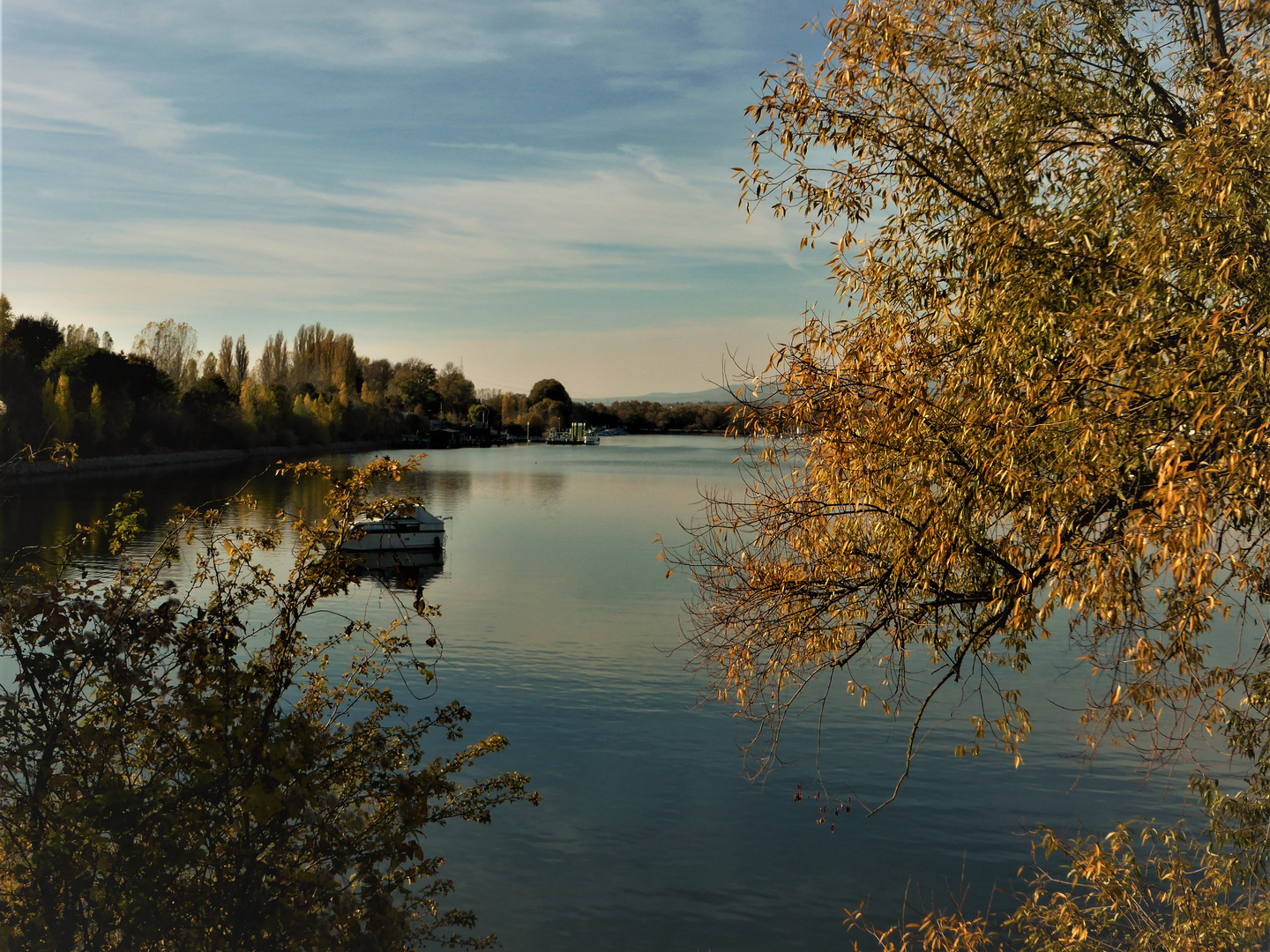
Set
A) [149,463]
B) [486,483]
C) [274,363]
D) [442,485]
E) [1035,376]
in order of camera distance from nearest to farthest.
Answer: [1035,376] → [149,463] → [442,485] → [486,483] → [274,363]

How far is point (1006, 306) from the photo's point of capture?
627 cm

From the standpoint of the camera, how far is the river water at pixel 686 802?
10742mm

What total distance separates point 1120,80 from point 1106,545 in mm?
4207

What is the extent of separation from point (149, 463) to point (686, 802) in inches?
2607

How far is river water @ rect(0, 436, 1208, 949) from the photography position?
35.2 ft

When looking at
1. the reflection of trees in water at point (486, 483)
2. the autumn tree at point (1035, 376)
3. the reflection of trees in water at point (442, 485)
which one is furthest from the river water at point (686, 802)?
the reflection of trees in water at point (486, 483)

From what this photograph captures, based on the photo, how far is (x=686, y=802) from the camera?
539 inches

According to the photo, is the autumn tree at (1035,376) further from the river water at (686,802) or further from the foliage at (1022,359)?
the river water at (686,802)

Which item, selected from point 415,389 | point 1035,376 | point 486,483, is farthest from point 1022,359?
point 415,389

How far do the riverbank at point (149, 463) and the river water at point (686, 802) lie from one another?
111 ft

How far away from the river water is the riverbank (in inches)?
1328

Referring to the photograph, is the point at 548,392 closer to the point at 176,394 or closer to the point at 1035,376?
the point at 176,394

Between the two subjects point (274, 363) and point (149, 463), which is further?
point (274, 363)

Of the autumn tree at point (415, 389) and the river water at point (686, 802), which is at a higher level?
the autumn tree at point (415, 389)
